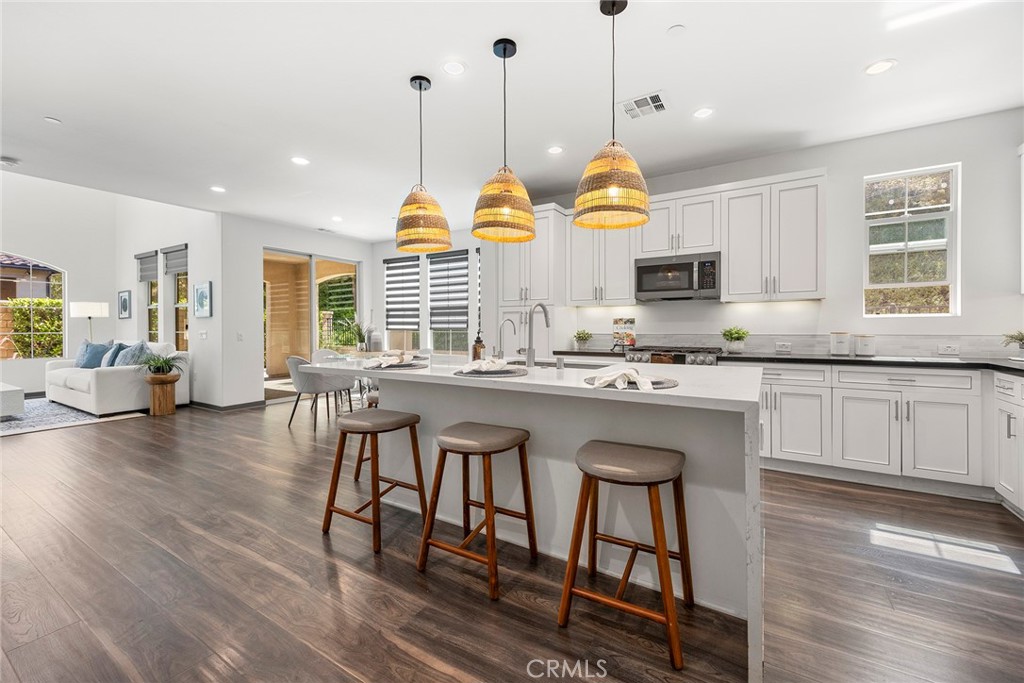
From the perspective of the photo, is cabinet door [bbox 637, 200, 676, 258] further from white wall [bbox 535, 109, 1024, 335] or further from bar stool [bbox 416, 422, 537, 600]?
bar stool [bbox 416, 422, 537, 600]

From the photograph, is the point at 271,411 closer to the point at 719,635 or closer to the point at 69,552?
the point at 69,552

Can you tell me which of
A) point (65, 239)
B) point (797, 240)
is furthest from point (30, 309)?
point (797, 240)

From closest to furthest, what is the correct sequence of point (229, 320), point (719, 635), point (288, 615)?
1. point (719, 635)
2. point (288, 615)
3. point (229, 320)

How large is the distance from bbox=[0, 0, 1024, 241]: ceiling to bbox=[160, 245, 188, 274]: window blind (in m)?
2.28

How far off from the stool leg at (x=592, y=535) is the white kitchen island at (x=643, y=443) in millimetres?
73

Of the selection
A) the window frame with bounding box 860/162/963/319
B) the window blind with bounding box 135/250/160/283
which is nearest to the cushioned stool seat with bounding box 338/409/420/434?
the window frame with bounding box 860/162/963/319

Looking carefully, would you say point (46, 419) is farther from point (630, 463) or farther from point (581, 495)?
point (630, 463)

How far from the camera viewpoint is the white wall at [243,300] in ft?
19.9

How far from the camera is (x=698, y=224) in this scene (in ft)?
13.5

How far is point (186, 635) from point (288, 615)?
0.36 meters

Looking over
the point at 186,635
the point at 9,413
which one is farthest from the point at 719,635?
the point at 9,413

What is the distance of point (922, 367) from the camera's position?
3.07 meters

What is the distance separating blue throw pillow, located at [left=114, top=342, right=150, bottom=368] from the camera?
606cm

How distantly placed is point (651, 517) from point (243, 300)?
6.46 m
